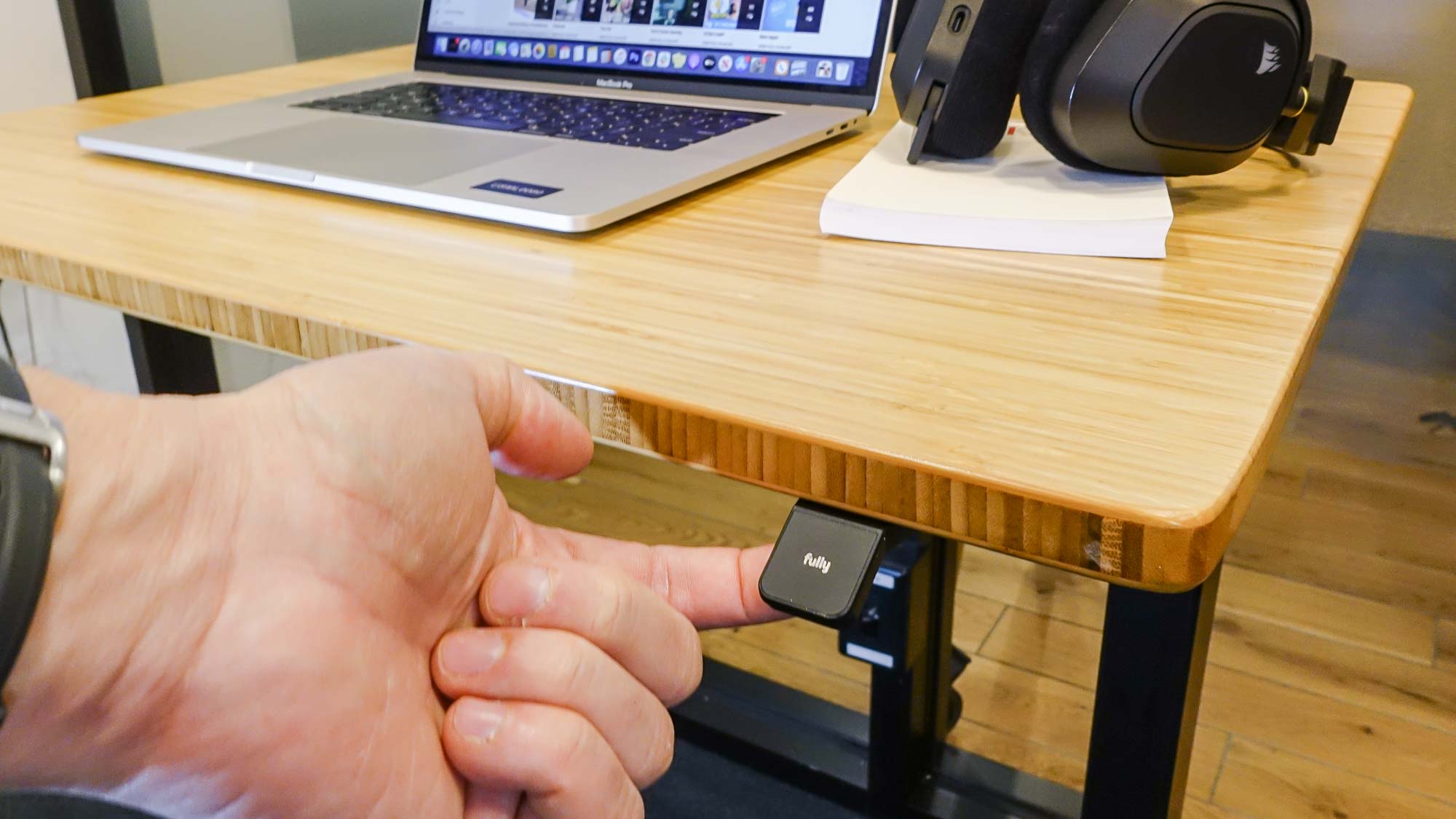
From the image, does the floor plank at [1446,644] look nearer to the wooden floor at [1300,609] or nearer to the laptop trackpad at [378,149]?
the wooden floor at [1300,609]

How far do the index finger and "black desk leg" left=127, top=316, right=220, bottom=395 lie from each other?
93cm

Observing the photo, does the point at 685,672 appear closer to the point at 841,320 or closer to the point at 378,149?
the point at 841,320

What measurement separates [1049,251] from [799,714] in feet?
2.30

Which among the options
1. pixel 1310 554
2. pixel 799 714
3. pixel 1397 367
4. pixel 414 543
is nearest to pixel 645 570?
pixel 414 543

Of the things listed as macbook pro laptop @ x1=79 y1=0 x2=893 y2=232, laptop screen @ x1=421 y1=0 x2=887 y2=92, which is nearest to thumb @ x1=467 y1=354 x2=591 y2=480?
macbook pro laptop @ x1=79 y1=0 x2=893 y2=232

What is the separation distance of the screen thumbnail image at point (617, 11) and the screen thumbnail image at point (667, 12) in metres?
0.02

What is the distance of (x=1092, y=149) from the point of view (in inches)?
20.7

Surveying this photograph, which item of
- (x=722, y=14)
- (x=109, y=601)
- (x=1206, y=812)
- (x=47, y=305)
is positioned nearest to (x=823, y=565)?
(x=109, y=601)

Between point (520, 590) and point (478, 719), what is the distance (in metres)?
0.04

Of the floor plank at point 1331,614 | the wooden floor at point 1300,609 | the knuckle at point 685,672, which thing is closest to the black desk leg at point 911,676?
the wooden floor at point 1300,609

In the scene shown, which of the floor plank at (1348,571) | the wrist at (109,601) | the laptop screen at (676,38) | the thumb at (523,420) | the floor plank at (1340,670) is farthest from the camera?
the floor plank at (1348,571)

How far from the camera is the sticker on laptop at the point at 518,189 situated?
1.79ft

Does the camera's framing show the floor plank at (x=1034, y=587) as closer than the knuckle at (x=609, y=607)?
No

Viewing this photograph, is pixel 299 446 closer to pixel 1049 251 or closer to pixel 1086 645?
pixel 1049 251
